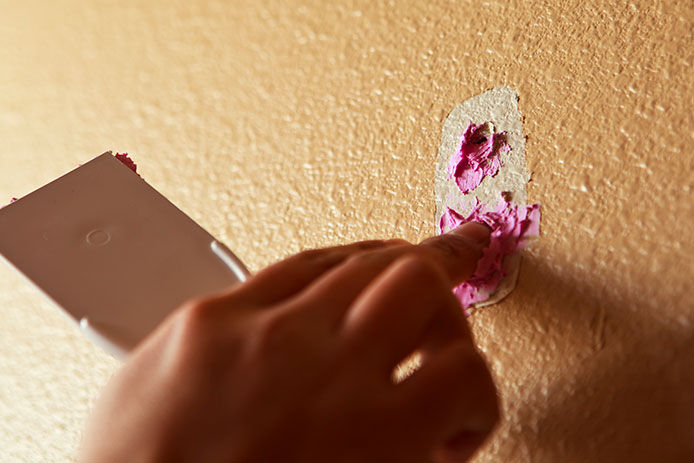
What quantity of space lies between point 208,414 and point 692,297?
294 millimetres

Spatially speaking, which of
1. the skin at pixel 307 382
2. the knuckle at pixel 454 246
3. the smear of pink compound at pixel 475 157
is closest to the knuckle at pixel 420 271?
the skin at pixel 307 382

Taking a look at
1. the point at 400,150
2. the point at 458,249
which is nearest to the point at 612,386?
the point at 458,249

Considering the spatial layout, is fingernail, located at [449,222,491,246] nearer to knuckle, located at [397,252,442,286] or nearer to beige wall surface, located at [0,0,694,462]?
beige wall surface, located at [0,0,694,462]

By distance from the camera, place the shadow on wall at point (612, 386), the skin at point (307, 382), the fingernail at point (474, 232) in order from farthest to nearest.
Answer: the fingernail at point (474, 232) < the shadow on wall at point (612, 386) < the skin at point (307, 382)

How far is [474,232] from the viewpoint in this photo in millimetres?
532

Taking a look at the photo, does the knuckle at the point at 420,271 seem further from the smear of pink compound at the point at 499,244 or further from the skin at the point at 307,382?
the smear of pink compound at the point at 499,244

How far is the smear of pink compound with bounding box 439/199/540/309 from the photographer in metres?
0.53

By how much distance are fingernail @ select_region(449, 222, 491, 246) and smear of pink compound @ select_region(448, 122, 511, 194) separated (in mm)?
43

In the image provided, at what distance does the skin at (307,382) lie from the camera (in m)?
0.31

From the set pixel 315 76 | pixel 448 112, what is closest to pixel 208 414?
pixel 448 112

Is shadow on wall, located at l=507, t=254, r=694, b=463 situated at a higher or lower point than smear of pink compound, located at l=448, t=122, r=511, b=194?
lower

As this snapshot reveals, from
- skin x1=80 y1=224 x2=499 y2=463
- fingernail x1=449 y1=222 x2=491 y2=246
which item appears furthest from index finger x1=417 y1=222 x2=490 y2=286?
skin x1=80 y1=224 x2=499 y2=463

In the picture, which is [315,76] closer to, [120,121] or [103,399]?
[120,121]

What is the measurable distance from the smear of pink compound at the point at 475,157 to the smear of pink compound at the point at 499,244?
0.03 metres
